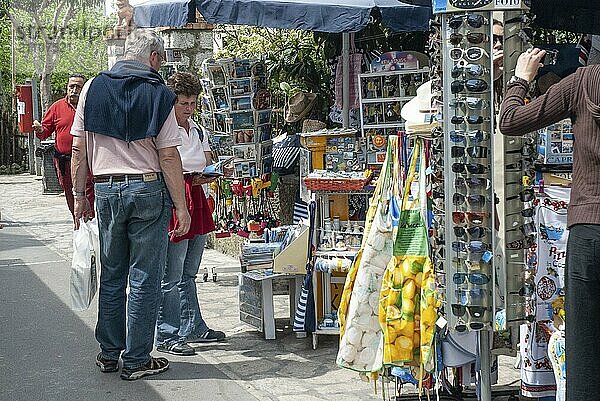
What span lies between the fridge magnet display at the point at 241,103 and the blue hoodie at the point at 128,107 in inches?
100

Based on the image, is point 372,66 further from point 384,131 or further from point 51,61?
point 51,61

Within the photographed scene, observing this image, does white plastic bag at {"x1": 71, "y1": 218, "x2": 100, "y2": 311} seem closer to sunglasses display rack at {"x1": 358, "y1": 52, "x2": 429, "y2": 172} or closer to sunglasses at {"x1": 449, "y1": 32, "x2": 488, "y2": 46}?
sunglasses display rack at {"x1": 358, "y1": 52, "x2": 429, "y2": 172}

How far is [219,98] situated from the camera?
7.97 metres

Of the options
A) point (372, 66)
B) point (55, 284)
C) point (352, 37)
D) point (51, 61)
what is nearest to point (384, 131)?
point (372, 66)

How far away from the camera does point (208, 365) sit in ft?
19.2

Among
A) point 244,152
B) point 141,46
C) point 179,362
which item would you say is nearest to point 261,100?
point 244,152

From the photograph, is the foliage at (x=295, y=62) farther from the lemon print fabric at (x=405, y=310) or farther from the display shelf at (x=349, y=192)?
the lemon print fabric at (x=405, y=310)

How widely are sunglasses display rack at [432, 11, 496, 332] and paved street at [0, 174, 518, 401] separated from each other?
4.77 feet

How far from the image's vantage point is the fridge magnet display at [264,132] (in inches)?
312

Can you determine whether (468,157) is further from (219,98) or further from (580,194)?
(219,98)

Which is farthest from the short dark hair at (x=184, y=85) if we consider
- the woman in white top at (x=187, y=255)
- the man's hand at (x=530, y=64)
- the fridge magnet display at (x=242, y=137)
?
the man's hand at (x=530, y=64)

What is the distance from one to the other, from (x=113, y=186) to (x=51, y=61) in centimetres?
2085

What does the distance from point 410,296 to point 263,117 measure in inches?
158

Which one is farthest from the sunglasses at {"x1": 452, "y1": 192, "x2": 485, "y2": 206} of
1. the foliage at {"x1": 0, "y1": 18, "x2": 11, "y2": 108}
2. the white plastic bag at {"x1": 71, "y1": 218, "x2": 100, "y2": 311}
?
the foliage at {"x1": 0, "y1": 18, "x2": 11, "y2": 108}
